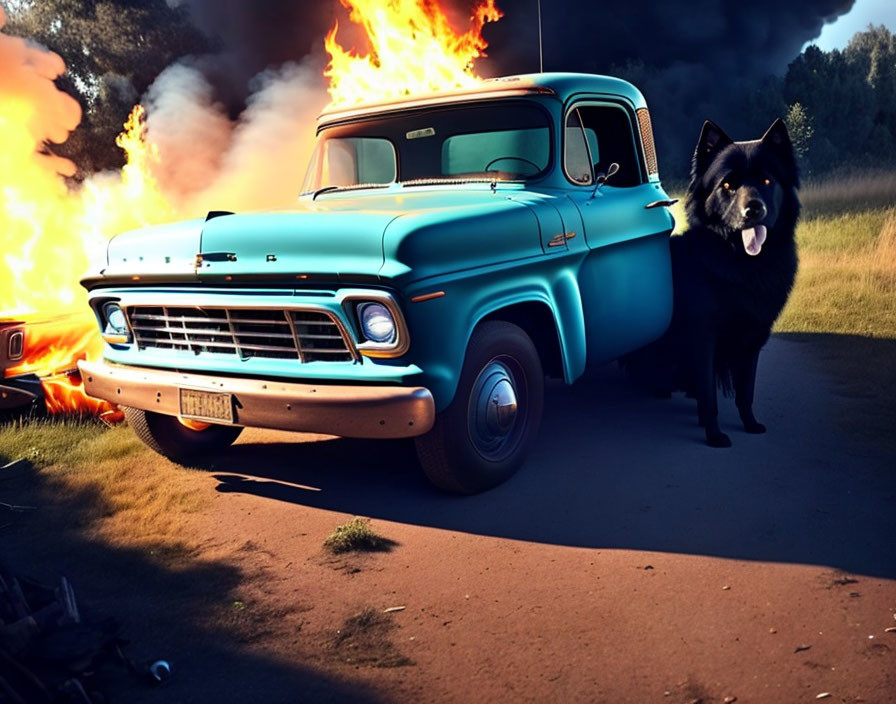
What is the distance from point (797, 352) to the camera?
8.15 m

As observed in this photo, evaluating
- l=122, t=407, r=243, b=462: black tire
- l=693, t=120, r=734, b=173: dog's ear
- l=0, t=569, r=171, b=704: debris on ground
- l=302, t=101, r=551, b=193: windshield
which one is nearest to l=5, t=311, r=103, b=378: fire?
l=122, t=407, r=243, b=462: black tire

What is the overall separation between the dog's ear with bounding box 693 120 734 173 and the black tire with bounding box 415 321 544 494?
6.25 ft

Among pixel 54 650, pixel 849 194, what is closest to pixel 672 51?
pixel 849 194

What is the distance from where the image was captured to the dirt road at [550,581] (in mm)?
2855

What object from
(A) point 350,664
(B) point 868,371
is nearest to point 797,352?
(B) point 868,371

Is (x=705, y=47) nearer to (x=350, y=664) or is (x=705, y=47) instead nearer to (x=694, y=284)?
(x=694, y=284)

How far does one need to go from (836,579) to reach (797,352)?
16.5 feet

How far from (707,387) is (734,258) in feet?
2.72

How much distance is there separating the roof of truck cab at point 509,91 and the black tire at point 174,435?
221 cm

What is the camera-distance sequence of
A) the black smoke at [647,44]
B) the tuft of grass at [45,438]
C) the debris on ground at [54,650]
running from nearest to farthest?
1. the debris on ground at [54,650]
2. the tuft of grass at [45,438]
3. the black smoke at [647,44]

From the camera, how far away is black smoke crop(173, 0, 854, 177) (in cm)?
2752

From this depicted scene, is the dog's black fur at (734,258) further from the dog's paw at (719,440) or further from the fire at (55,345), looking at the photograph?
the fire at (55,345)

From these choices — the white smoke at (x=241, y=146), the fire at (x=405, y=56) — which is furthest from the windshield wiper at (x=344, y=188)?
the white smoke at (x=241, y=146)

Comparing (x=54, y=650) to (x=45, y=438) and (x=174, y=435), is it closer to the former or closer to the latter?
(x=174, y=435)
